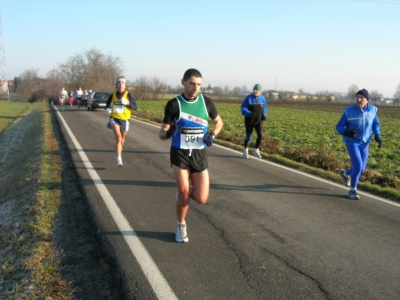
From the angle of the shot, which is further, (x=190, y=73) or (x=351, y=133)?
(x=351, y=133)

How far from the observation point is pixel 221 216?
18.4ft

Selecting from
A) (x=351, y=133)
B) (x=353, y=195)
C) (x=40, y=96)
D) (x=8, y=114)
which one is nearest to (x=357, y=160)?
(x=351, y=133)

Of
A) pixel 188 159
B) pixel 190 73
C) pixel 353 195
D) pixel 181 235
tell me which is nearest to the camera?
pixel 190 73

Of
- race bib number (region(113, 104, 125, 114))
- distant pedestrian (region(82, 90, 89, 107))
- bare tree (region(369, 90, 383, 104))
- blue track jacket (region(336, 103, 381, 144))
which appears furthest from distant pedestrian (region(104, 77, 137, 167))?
bare tree (region(369, 90, 383, 104))

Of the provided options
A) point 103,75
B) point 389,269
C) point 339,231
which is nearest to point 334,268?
point 389,269

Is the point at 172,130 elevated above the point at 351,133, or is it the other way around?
the point at 172,130

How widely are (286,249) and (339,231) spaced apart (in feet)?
3.41

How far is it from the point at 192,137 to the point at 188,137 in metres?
0.05

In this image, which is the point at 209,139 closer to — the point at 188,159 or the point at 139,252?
the point at 188,159

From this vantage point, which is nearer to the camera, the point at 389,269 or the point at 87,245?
the point at 389,269

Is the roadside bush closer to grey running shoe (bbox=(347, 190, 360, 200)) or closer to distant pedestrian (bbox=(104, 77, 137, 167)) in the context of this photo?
distant pedestrian (bbox=(104, 77, 137, 167))

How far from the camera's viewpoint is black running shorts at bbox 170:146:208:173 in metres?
4.46

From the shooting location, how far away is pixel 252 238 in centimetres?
480

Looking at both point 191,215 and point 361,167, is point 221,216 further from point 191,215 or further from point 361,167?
point 361,167
